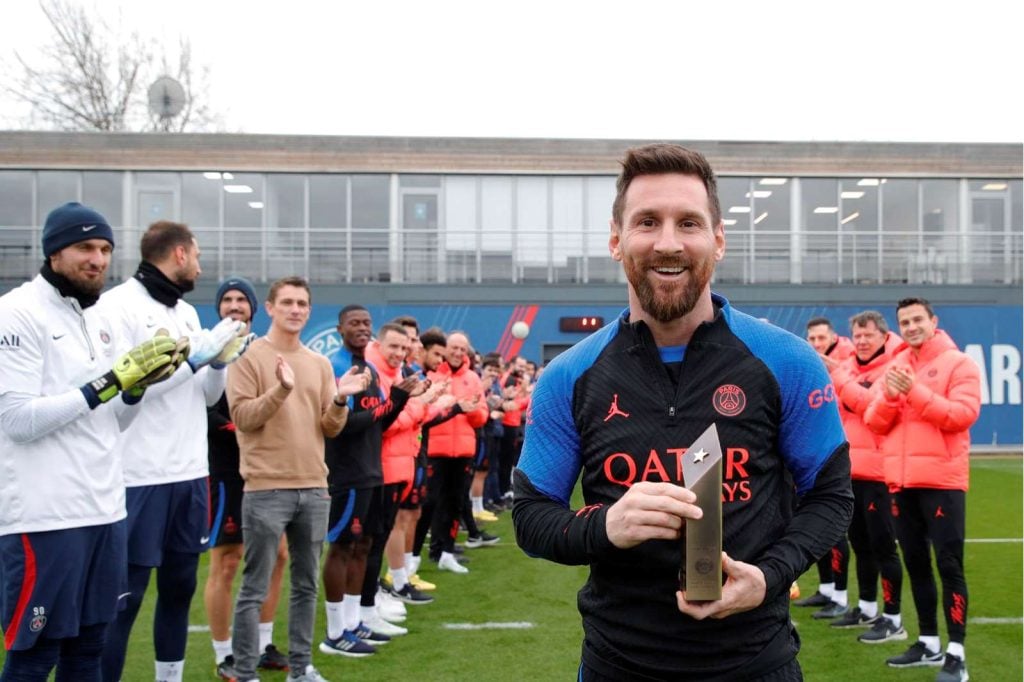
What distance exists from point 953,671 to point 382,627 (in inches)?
153

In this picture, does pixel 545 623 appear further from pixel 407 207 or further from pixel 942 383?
pixel 407 207

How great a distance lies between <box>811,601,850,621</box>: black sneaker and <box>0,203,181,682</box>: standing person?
5543mm

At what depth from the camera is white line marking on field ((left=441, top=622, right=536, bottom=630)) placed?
6.91 meters

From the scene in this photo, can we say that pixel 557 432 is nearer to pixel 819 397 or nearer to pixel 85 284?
pixel 819 397

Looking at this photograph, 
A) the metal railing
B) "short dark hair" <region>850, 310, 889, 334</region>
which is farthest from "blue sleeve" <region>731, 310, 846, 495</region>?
the metal railing

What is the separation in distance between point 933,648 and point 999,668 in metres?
0.39

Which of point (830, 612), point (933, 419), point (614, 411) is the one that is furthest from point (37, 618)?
point (830, 612)

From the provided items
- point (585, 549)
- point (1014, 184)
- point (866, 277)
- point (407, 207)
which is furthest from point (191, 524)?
point (1014, 184)

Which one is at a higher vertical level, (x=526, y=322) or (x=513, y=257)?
(x=513, y=257)

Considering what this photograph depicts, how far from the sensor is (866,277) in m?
23.2

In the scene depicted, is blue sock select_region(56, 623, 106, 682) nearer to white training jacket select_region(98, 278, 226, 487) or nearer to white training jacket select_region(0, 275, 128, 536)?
white training jacket select_region(0, 275, 128, 536)

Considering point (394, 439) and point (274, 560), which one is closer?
point (274, 560)

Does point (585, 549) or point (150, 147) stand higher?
point (150, 147)

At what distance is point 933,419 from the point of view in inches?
221
